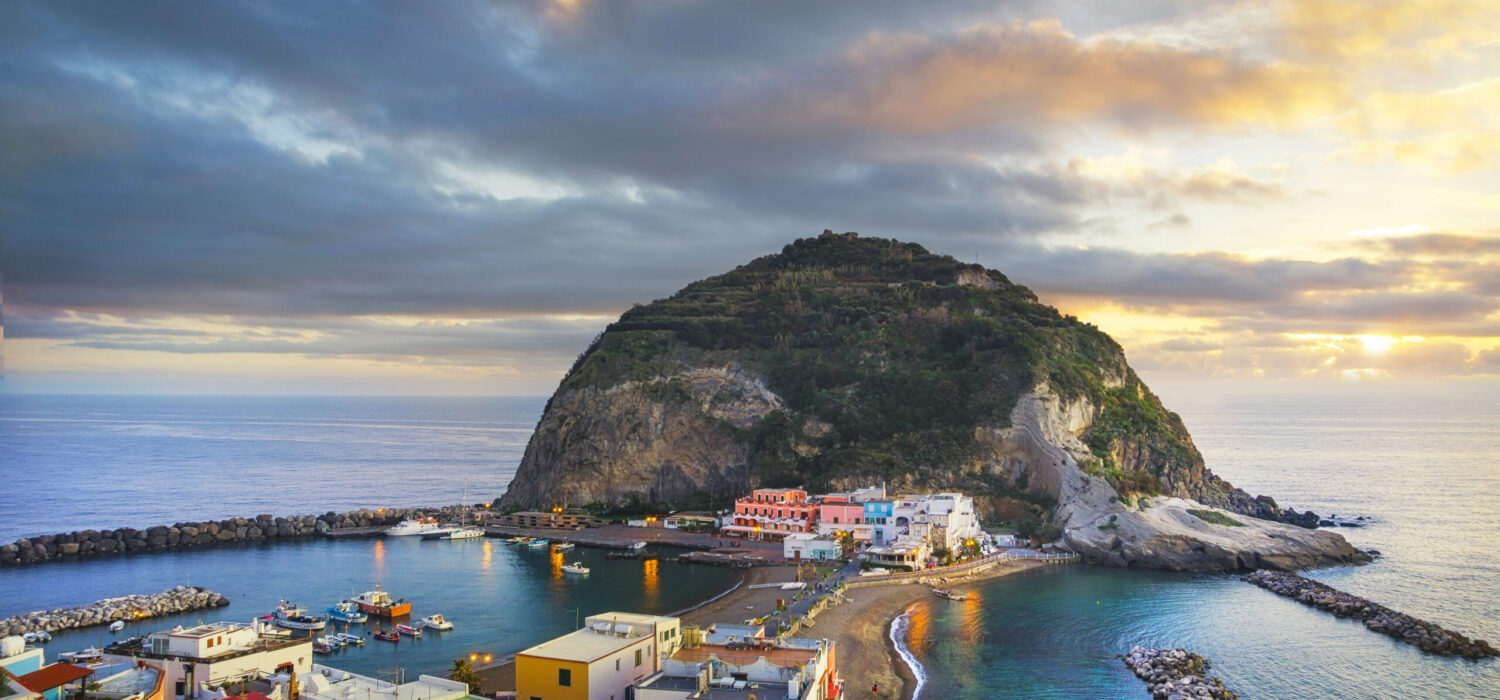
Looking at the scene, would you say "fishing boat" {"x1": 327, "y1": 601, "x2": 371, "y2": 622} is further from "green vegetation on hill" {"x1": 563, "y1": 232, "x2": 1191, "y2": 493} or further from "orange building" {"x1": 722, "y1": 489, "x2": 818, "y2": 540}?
"green vegetation on hill" {"x1": 563, "y1": 232, "x2": 1191, "y2": 493}

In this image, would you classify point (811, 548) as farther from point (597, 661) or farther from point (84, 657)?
point (84, 657)

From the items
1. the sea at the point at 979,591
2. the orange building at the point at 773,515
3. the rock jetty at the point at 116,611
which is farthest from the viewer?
the orange building at the point at 773,515

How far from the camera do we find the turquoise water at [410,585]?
39.7 meters

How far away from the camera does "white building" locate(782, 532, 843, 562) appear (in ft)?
189

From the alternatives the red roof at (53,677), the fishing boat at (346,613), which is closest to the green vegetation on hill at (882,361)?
the fishing boat at (346,613)

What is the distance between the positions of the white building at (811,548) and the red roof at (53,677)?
41.4 metres

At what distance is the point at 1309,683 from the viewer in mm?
33562

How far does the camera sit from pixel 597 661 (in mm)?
22734

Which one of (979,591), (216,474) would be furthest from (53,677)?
(216,474)

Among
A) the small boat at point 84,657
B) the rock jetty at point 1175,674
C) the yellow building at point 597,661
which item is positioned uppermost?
the yellow building at point 597,661

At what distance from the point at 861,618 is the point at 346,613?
2423cm

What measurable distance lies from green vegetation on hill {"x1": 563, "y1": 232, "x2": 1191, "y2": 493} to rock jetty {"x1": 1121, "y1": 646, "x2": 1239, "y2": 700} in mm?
31584

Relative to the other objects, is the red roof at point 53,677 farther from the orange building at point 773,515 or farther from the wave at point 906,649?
the orange building at point 773,515

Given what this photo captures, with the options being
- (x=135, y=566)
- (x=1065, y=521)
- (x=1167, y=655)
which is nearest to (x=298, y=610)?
(x=135, y=566)
